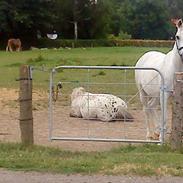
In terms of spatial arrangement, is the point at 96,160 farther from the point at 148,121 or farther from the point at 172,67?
the point at 148,121

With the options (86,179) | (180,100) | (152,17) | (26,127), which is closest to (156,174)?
(86,179)

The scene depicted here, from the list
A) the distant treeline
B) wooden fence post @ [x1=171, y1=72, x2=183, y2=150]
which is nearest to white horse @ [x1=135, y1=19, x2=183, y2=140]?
wooden fence post @ [x1=171, y1=72, x2=183, y2=150]

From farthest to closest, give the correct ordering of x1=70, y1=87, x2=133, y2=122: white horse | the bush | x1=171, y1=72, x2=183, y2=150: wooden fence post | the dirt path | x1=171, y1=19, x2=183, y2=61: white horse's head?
the bush, x1=70, y1=87, x2=133, y2=122: white horse, x1=171, y1=19, x2=183, y2=61: white horse's head, x1=171, y1=72, x2=183, y2=150: wooden fence post, the dirt path

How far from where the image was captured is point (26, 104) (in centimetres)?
983

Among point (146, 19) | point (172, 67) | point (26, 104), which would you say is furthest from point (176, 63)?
point (146, 19)

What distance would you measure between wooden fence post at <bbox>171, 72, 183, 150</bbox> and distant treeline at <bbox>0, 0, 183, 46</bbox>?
176 ft

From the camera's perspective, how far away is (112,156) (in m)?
9.14

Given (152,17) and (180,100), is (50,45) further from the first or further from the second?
(180,100)

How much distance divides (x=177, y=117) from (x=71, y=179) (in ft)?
8.74

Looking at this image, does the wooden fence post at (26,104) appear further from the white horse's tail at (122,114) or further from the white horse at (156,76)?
the white horse's tail at (122,114)

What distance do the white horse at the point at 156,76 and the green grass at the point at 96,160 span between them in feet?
5.77

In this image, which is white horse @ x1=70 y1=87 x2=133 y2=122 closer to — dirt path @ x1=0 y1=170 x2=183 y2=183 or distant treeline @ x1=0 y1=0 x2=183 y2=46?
dirt path @ x1=0 y1=170 x2=183 y2=183

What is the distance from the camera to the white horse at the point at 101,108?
45.9ft

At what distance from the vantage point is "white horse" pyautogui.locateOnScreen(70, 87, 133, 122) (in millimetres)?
13984
